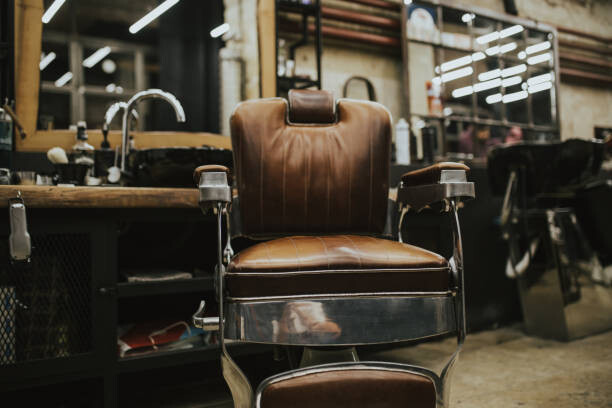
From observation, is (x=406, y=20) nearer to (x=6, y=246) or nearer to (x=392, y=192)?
(x=392, y=192)

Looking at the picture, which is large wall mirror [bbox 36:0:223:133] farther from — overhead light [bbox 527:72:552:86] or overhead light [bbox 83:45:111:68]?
overhead light [bbox 527:72:552:86]

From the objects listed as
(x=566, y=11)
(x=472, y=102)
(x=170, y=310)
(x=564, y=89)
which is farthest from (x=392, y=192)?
(x=566, y=11)

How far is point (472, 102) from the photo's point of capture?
3623 millimetres

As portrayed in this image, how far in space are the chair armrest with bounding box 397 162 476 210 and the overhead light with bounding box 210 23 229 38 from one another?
164 centimetres

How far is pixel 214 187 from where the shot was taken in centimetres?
112

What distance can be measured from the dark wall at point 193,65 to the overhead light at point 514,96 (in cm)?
243

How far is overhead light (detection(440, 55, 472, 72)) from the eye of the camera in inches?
137

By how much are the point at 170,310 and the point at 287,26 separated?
185 centimetres

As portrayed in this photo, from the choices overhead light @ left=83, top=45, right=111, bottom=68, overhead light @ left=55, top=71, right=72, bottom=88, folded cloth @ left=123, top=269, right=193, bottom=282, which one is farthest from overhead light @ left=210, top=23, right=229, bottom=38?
folded cloth @ left=123, top=269, right=193, bottom=282

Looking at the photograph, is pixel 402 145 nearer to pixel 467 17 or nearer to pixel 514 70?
pixel 467 17

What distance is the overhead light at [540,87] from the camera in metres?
3.92

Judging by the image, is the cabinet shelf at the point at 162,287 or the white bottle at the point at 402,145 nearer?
the cabinet shelf at the point at 162,287

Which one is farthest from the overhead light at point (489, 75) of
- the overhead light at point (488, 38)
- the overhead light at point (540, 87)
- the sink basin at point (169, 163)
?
the sink basin at point (169, 163)

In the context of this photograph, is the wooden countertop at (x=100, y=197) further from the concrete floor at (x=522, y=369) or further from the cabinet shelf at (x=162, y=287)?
the concrete floor at (x=522, y=369)
